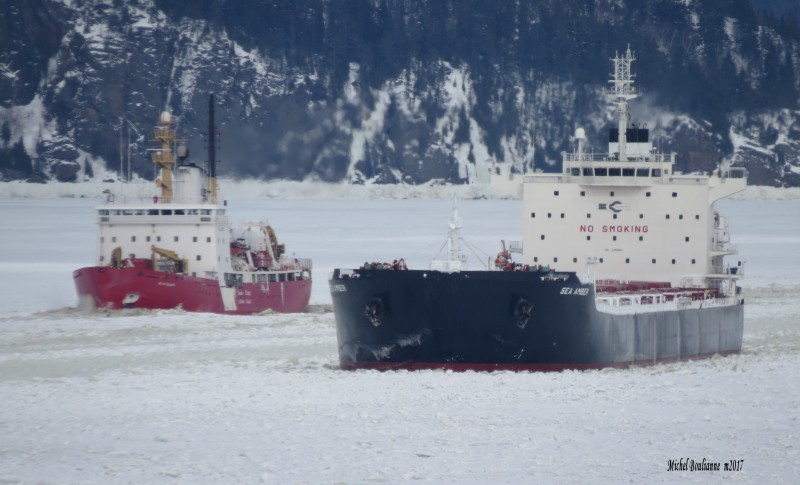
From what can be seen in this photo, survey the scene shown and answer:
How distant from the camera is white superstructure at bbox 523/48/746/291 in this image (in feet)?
129

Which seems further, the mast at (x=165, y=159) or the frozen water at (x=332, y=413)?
the mast at (x=165, y=159)

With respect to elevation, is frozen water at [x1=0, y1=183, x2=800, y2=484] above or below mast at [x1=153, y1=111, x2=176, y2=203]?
below

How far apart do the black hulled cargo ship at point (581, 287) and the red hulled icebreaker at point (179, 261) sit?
1480 cm

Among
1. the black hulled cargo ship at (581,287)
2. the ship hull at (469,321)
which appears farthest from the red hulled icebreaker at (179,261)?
the ship hull at (469,321)

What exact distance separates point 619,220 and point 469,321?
26.8 feet

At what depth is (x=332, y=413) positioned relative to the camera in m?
27.4

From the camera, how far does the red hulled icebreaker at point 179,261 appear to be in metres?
49.8

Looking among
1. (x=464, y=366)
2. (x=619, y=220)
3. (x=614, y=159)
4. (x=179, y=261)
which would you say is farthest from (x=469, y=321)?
(x=179, y=261)

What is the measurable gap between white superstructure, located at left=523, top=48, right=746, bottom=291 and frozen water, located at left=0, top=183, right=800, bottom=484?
2.99 m

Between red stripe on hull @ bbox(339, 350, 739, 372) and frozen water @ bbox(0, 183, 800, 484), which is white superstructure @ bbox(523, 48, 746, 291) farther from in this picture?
red stripe on hull @ bbox(339, 350, 739, 372)

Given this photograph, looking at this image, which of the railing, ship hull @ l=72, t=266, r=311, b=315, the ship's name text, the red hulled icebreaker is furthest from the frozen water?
the railing

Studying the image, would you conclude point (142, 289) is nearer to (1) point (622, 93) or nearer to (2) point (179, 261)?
(2) point (179, 261)

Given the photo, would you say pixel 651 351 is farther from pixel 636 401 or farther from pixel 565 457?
pixel 565 457

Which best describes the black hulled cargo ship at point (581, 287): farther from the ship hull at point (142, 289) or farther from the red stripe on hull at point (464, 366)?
the ship hull at point (142, 289)
